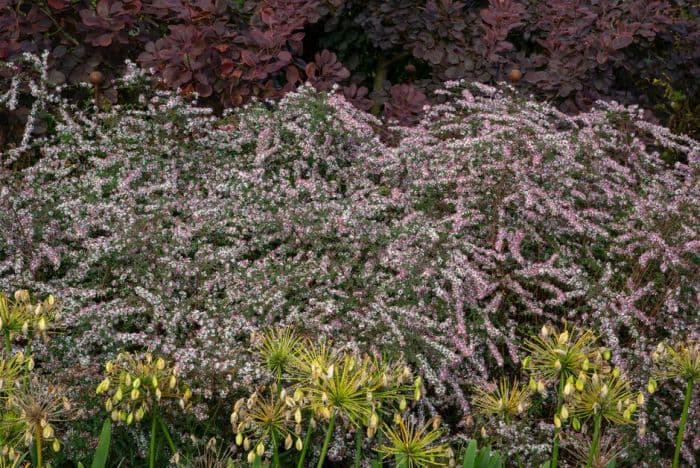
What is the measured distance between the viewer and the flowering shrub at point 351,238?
9.69ft

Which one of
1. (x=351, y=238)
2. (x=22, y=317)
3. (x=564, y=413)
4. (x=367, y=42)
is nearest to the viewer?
(x=564, y=413)

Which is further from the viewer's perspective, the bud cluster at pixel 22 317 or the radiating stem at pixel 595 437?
the bud cluster at pixel 22 317

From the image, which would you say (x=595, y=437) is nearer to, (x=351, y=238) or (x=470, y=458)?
(x=470, y=458)

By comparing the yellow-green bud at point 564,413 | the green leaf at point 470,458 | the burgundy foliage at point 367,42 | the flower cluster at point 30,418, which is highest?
the burgundy foliage at point 367,42

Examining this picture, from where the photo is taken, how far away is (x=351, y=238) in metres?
3.28

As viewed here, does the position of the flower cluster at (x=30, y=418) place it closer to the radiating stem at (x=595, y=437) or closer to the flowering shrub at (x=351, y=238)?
the flowering shrub at (x=351, y=238)

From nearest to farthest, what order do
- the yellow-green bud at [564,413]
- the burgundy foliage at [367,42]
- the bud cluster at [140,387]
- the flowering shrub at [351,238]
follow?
the yellow-green bud at [564,413] → the bud cluster at [140,387] → the flowering shrub at [351,238] → the burgundy foliage at [367,42]

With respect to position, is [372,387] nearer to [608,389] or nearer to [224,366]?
[608,389]

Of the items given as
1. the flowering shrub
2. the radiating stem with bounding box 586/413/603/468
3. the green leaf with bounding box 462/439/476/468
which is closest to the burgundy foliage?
the flowering shrub

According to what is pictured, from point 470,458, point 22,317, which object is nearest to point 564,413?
point 470,458

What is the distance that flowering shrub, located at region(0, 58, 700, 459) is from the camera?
295cm

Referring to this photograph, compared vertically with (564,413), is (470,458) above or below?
below

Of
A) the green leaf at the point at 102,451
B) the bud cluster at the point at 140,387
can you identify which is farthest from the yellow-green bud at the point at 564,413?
the green leaf at the point at 102,451

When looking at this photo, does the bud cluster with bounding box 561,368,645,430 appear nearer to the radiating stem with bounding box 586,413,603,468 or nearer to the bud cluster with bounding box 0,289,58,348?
the radiating stem with bounding box 586,413,603,468
